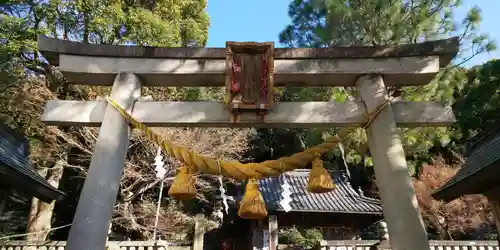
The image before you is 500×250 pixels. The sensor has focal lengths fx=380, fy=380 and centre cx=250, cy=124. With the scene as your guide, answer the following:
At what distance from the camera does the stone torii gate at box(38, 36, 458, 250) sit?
4297 mm

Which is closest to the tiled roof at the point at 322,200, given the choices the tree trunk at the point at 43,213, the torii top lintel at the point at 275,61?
the tree trunk at the point at 43,213

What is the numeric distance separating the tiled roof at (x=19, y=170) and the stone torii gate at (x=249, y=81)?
0.80 m

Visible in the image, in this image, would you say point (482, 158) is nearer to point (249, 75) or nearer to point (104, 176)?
point (249, 75)

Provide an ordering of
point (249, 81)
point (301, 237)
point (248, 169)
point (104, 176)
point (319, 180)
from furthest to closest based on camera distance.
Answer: point (301, 237), point (249, 81), point (248, 169), point (319, 180), point (104, 176)

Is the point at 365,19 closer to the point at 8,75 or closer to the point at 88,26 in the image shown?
the point at 88,26

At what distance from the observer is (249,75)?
177 inches

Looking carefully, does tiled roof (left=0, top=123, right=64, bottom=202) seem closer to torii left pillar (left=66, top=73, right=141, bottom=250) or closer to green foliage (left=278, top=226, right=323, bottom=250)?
torii left pillar (left=66, top=73, right=141, bottom=250)

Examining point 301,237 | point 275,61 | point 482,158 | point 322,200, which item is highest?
point 322,200

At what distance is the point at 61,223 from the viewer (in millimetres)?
15805

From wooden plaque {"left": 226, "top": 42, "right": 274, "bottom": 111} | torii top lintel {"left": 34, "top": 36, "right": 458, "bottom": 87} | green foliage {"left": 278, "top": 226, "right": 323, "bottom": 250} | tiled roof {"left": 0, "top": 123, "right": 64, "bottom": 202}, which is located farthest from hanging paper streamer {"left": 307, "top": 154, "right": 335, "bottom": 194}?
green foliage {"left": 278, "top": 226, "right": 323, "bottom": 250}

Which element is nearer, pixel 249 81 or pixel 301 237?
pixel 249 81

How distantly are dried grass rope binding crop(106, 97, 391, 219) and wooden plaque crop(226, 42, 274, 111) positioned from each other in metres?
0.67

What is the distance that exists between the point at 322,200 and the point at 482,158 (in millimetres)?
9944

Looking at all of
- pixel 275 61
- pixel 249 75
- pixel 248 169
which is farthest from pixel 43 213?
pixel 275 61
